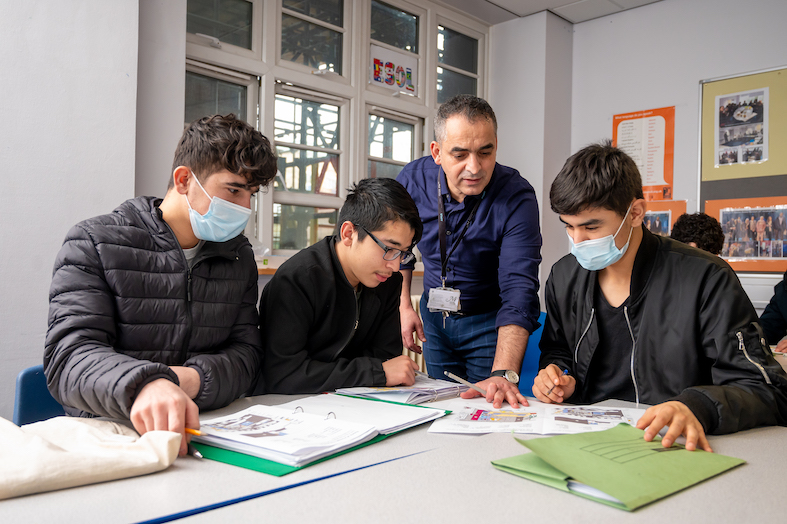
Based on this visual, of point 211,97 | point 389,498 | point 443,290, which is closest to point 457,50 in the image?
point 211,97

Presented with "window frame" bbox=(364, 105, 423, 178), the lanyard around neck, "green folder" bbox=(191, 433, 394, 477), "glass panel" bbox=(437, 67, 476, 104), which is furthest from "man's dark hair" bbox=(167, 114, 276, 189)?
"glass panel" bbox=(437, 67, 476, 104)

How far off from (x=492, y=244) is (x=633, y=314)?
2.24 feet

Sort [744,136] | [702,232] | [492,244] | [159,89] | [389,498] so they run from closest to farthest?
[389,498]
[492,244]
[159,89]
[702,232]
[744,136]

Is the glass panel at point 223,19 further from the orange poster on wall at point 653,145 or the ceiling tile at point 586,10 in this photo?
the orange poster on wall at point 653,145

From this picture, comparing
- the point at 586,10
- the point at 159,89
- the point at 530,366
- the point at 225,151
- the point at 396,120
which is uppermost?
the point at 586,10

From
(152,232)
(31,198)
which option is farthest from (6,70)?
(152,232)

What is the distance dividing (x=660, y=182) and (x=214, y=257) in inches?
140

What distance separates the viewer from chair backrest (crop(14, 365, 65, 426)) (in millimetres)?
1369

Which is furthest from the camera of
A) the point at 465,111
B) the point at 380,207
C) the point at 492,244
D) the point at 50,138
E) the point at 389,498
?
the point at 50,138

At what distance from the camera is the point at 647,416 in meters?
1.05

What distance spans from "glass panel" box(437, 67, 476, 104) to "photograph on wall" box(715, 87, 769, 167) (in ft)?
5.71

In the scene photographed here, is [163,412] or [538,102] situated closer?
[163,412]

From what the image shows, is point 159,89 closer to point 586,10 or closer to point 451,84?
point 451,84

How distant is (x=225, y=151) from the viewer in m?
1.43
